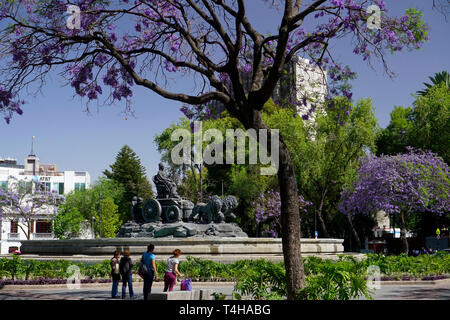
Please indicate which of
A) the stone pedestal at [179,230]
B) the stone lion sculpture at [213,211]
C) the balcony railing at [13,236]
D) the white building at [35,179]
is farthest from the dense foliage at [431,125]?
A: the balcony railing at [13,236]

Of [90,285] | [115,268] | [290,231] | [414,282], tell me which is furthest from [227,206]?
[290,231]

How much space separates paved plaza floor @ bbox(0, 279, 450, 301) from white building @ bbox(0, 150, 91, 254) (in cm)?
4318

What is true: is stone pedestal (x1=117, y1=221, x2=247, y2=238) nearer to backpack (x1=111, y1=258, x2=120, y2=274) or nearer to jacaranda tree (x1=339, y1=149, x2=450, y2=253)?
backpack (x1=111, y1=258, x2=120, y2=274)

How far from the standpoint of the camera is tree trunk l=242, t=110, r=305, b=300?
32.2ft

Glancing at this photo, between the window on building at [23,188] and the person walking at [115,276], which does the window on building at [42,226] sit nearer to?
the window on building at [23,188]

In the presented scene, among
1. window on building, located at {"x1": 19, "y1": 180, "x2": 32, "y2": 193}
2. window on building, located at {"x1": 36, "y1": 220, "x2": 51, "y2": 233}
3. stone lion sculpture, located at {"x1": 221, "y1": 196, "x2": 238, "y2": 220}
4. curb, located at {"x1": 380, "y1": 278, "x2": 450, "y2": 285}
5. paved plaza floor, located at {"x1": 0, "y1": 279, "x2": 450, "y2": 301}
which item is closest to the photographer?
paved plaza floor, located at {"x1": 0, "y1": 279, "x2": 450, "y2": 301}

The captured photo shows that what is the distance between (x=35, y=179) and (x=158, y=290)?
179 ft

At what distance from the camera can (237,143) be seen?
46.7m

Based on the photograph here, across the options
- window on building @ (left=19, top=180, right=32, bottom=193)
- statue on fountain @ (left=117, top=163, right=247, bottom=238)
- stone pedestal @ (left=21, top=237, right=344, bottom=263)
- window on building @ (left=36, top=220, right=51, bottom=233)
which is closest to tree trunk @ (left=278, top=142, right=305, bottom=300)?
stone pedestal @ (left=21, top=237, right=344, bottom=263)

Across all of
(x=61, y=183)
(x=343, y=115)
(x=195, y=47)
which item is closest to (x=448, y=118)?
(x=343, y=115)

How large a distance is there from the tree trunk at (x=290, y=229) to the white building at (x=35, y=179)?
165ft

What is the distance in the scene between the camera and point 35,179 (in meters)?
65.2
